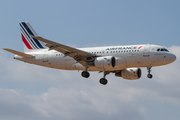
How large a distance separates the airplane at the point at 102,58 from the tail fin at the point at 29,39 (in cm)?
181

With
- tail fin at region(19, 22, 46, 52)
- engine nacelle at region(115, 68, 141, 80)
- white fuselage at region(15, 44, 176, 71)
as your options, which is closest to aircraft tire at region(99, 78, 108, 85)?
engine nacelle at region(115, 68, 141, 80)

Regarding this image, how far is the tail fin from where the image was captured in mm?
57625

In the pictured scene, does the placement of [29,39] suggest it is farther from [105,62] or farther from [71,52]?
[105,62]

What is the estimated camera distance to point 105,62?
161 feet

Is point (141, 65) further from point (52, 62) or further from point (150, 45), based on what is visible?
point (52, 62)

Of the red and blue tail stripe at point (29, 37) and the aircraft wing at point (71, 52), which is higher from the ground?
the red and blue tail stripe at point (29, 37)

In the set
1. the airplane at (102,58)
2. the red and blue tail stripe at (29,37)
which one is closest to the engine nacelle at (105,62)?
the airplane at (102,58)

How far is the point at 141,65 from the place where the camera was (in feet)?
163

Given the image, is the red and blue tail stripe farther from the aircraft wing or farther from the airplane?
the aircraft wing

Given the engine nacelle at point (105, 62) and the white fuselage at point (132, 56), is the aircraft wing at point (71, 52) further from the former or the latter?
the engine nacelle at point (105, 62)

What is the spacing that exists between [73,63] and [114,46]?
22.8 ft

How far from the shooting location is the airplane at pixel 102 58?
49062mm

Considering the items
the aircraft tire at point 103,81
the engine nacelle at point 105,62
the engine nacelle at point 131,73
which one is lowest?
the engine nacelle at point 105,62

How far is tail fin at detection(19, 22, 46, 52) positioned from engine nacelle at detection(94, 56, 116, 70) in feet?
39.1
